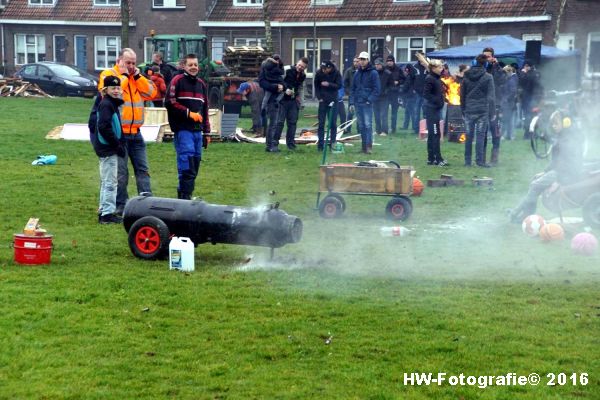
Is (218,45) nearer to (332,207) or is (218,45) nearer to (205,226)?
(332,207)

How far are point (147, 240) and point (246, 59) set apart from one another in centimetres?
2610

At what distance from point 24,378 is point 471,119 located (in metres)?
14.1

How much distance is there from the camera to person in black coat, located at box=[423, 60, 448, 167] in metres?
20.0

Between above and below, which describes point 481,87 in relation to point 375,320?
above

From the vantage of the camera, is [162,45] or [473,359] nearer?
[473,359]

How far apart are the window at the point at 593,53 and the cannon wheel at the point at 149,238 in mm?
36307

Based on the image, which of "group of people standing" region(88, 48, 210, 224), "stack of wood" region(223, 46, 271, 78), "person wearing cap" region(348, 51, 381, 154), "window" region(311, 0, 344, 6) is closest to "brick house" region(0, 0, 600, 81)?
"window" region(311, 0, 344, 6)

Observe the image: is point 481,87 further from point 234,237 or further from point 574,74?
point 574,74

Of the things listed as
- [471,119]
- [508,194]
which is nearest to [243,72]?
[471,119]

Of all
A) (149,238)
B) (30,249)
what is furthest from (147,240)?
(30,249)

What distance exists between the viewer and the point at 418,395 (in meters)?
6.86

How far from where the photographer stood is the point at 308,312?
888 cm

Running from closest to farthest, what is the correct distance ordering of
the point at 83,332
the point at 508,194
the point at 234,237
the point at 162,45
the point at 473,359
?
1. the point at 473,359
2. the point at 83,332
3. the point at 234,237
4. the point at 508,194
5. the point at 162,45

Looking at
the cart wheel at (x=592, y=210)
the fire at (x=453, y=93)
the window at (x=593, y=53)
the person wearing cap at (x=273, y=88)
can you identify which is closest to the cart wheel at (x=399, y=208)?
the cart wheel at (x=592, y=210)
